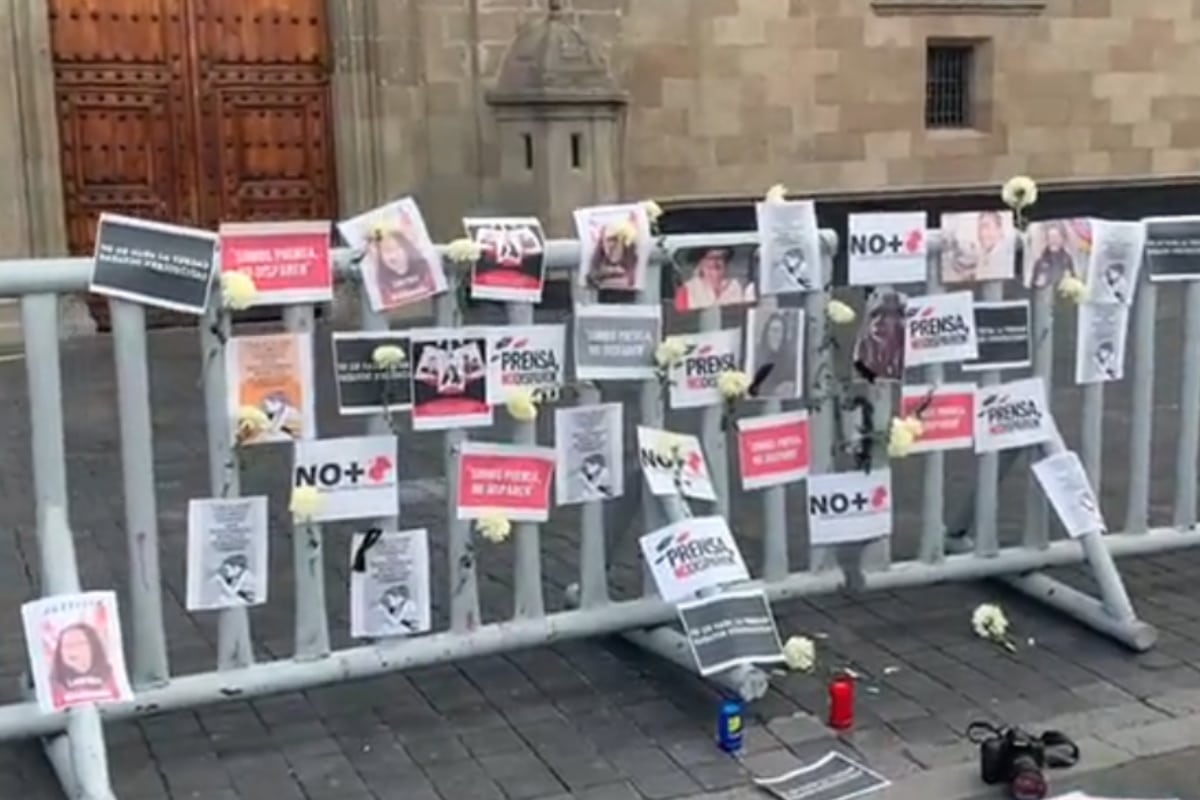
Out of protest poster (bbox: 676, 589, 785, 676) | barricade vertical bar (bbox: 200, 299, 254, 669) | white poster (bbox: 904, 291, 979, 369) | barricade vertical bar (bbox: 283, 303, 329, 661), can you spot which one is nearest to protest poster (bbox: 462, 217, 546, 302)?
barricade vertical bar (bbox: 200, 299, 254, 669)

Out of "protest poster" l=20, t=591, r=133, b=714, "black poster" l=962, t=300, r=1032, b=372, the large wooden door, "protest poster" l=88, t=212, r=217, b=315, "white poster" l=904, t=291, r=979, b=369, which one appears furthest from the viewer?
the large wooden door

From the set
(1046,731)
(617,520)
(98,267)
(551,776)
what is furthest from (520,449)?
(1046,731)

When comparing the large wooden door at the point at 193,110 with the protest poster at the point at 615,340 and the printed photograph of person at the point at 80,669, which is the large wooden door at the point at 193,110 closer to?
the protest poster at the point at 615,340

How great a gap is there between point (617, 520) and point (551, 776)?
110 centimetres

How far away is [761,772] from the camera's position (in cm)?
379

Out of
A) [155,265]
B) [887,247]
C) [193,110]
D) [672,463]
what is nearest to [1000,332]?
[887,247]

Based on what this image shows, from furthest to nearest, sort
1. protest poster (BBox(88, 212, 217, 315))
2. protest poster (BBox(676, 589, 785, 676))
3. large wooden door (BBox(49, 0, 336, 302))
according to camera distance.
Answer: large wooden door (BBox(49, 0, 336, 302)) → protest poster (BBox(676, 589, 785, 676)) → protest poster (BBox(88, 212, 217, 315))

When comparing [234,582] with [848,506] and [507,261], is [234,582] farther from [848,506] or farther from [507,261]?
[848,506]

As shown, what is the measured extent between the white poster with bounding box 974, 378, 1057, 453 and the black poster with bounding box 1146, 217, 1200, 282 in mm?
584

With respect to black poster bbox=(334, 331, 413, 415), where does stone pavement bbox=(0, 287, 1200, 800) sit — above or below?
below

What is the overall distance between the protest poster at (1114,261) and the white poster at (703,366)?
128 centimetres

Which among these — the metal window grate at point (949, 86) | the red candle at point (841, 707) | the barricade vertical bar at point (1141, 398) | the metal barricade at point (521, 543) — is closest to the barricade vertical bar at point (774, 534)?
the metal barricade at point (521, 543)

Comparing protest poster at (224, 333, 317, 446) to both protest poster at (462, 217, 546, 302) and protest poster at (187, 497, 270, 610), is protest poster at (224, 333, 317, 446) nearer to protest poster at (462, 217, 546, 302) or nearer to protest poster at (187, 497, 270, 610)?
protest poster at (187, 497, 270, 610)

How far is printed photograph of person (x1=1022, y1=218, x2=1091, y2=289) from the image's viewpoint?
4.77 metres
